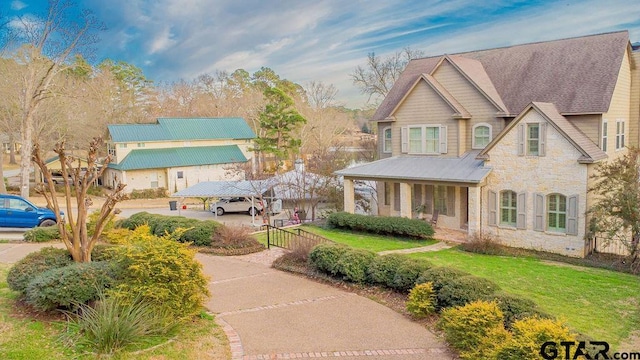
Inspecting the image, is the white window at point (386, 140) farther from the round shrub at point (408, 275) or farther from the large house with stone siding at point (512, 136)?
the round shrub at point (408, 275)

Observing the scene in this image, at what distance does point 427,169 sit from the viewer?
22500 millimetres

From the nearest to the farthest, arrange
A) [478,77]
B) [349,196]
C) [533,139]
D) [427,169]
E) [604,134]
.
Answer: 1. [533,139]
2. [604,134]
3. [427,169]
4. [478,77]
5. [349,196]

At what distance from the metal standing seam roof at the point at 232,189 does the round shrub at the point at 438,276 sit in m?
19.3

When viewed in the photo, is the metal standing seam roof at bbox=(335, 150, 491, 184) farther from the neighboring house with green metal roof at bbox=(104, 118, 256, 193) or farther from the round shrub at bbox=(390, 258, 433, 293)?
the neighboring house with green metal roof at bbox=(104, 118, 256, 193)

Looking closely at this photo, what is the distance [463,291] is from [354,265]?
344 cm

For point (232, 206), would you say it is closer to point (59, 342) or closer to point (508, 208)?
point (508, 208)

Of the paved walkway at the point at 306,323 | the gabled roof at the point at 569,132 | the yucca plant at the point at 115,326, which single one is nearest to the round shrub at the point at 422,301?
the paved walkway at the point at 306,323

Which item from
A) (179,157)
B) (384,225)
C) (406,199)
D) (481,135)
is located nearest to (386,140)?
(406,199)

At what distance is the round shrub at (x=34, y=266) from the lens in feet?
30.1

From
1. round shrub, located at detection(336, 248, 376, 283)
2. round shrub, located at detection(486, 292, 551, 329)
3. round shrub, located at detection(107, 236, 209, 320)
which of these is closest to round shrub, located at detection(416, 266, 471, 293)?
round shrub, located at detection(486, 292, 551, 329)

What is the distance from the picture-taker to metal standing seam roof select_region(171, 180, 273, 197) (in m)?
29.6

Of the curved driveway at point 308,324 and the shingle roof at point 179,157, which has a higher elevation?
the shingle roof at point 179,157

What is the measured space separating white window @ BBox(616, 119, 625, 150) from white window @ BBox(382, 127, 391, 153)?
10872mm

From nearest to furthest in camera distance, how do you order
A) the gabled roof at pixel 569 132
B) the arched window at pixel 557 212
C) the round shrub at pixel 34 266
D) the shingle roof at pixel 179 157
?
the round shrub at pixel 34 266
the gabled roof at pixel 569 132
the arched window at pixel 557 212
the shingle roof at pixel 179 157
